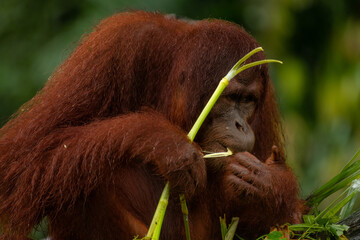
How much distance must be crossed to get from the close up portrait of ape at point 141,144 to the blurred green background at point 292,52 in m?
2.24

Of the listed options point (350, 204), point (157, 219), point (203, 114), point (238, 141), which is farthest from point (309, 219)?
point (157, 219)

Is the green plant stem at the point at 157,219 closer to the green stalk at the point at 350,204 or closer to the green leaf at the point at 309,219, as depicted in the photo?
the green leaf at the point at 309,219

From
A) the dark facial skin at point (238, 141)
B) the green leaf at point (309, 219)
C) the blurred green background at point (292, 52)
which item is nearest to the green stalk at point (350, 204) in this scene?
Result: the green leaf at point (309, 219)

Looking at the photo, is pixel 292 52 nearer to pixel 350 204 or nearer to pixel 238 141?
pixel 350 204

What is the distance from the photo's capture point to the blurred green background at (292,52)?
620cm

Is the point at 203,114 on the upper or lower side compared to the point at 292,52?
upper

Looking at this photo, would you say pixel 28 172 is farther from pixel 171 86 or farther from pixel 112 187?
pixel 171 86

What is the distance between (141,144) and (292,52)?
3.69 metres

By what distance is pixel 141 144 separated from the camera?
3.34m

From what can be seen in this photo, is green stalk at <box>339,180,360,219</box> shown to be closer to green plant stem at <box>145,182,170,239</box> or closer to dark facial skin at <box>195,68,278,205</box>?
dark facial skin at <box>195,68,278,205</box>

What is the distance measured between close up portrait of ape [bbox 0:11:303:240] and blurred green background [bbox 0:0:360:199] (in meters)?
2.24

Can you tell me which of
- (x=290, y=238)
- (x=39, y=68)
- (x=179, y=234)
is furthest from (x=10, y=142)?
(x=39, y=68)

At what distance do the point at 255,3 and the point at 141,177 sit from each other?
11.3 ft

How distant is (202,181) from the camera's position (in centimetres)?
326
